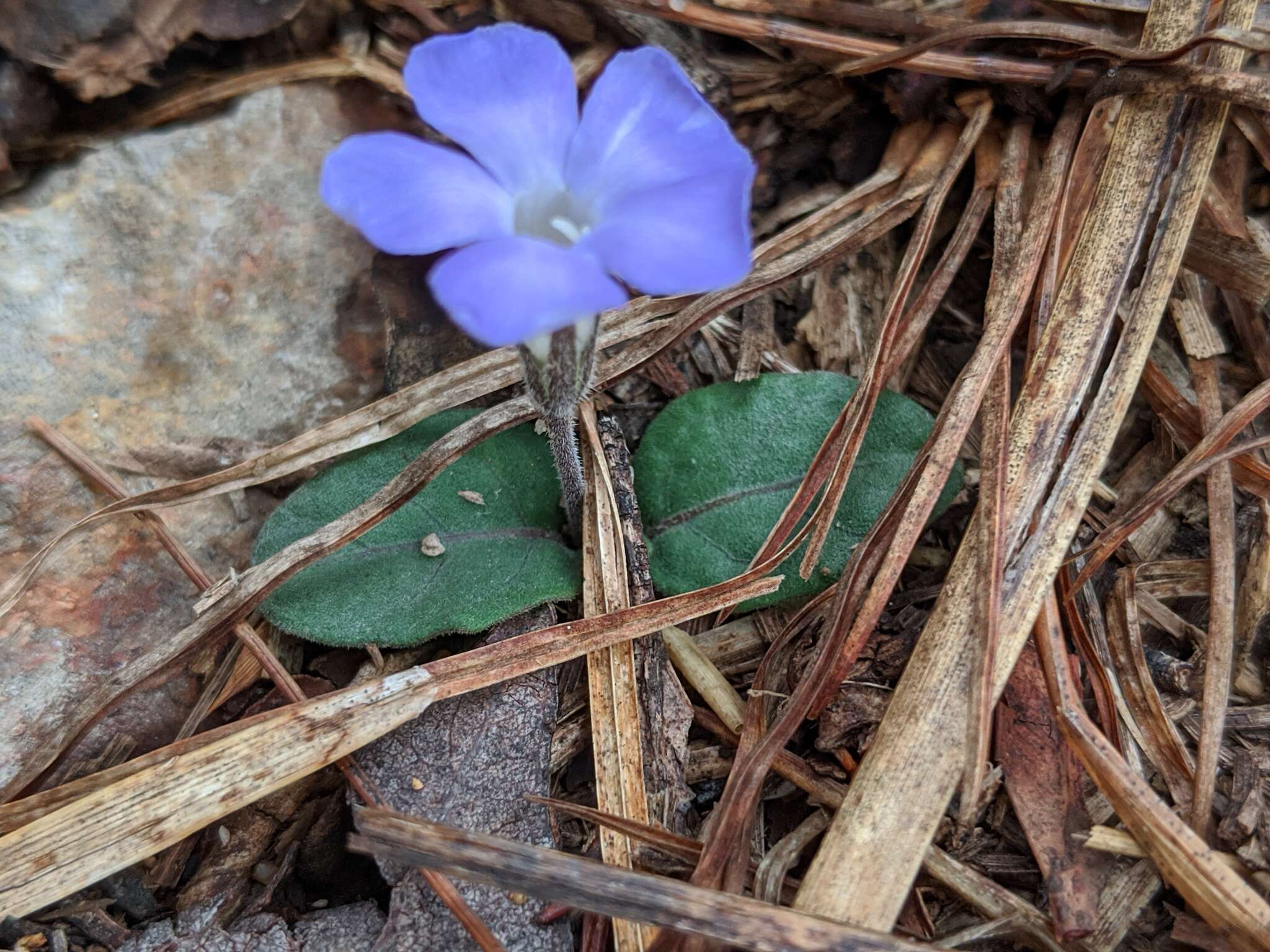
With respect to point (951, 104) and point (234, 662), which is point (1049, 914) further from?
point (951, 104)

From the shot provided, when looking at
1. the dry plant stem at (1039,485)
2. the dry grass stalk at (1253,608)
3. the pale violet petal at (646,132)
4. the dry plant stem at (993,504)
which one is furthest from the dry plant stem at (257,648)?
the dry grass stalk at (1253,608)

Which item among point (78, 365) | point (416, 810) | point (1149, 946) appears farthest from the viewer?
point (78, 365)

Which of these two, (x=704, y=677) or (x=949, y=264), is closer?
(x=704, y=677)

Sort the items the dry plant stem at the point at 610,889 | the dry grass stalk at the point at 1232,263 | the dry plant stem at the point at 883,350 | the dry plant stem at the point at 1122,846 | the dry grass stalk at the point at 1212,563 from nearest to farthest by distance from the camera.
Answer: the dry plant stem at the point at 610,889, the dry plant stem at the point at 1122,846, the dry grass stalk at the point at 1212,563, the dry plant stem at the point at 883,350, the dry grass stalk at the point at 1232,263

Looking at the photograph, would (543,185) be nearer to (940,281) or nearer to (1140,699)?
(940,281)

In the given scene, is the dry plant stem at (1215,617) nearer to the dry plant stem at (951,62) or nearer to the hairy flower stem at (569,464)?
the dry plant stem at (951,62)

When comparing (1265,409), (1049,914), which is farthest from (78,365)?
(1265,409)

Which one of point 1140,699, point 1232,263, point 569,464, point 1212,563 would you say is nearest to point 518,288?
point 569,464
